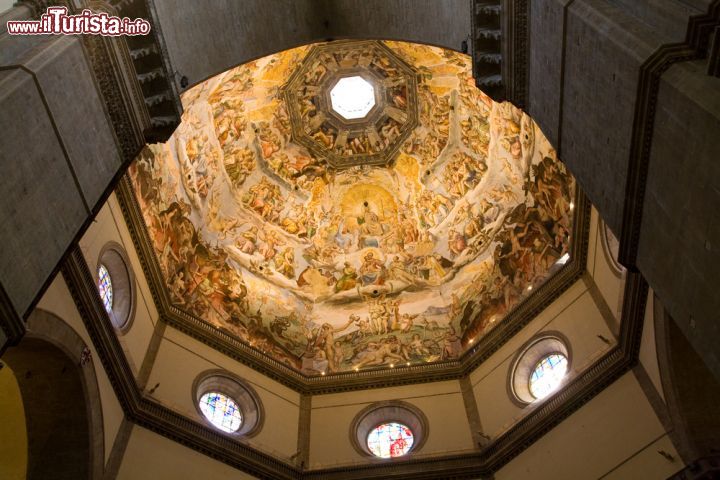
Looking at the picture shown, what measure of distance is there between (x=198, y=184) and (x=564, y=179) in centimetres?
1083

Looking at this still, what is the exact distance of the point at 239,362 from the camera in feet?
59.5

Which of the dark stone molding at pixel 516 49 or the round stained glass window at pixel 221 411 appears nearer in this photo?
the dark stone molding at pixel 516 49

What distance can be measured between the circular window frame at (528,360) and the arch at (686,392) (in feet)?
11.2

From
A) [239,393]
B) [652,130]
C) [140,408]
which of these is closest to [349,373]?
[239,393]

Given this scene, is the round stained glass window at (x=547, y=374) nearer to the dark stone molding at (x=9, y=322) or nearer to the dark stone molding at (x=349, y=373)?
the dark stone molding at (x=349, y=373)

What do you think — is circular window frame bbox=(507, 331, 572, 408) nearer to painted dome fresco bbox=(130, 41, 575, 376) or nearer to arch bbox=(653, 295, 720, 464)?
painted dome fresco bbox=(130, 41, 575, 376)

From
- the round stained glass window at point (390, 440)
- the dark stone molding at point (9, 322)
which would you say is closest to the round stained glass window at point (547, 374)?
the round stained glass window at point (390, 440)

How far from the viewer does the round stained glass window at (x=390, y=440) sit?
17281 mm

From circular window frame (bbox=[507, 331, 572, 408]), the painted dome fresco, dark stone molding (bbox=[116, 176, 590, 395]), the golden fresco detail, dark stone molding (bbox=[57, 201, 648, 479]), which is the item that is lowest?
dark stone molding (bbox=[57, 201, 648, 479])

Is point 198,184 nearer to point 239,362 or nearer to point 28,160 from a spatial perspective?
point 239,362

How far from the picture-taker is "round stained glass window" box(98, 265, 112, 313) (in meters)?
14.8

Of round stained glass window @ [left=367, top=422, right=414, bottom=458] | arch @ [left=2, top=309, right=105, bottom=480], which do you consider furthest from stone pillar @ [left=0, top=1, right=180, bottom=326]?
round stained glass window @ [left=367, top=422, right=414, bottom=458]

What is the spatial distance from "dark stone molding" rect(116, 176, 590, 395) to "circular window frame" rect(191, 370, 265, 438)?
736 millimetres

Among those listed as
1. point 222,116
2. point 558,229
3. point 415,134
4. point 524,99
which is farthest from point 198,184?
point 524,99
